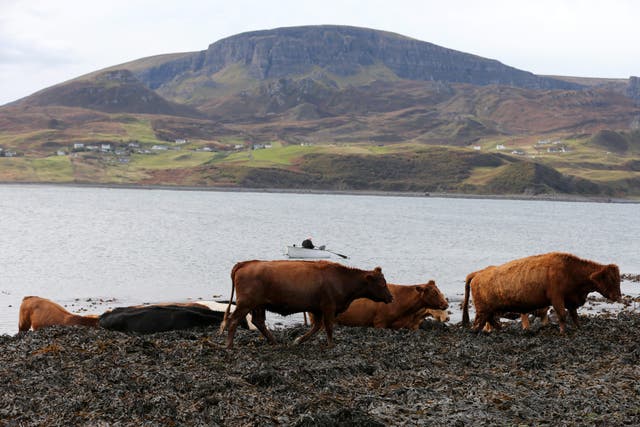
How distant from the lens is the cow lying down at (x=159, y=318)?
67.5 feet

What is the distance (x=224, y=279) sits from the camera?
49125 mm

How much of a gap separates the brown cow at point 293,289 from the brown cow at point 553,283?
419 centimetres

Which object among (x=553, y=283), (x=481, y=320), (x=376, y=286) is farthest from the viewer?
(x=481, y=320)

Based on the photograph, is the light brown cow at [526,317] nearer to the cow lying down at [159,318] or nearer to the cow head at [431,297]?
the cow head at [431,297]

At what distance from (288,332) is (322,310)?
338 cm

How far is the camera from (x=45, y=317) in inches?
821

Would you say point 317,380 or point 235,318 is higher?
point 235,318

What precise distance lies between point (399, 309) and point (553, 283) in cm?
438

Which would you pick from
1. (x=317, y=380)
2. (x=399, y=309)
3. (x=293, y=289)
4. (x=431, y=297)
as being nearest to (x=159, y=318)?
(x=293, y=289)

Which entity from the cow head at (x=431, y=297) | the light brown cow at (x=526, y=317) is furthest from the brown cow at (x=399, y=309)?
the light brown cow at (x=526, y=317)

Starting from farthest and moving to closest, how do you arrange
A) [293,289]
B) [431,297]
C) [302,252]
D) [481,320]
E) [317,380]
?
[302,252], [431,297], [481,320], [293,289], [317,380]

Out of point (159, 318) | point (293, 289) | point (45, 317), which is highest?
point (293, 289)

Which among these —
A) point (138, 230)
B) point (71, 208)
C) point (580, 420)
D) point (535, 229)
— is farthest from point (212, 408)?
point (71, 208)

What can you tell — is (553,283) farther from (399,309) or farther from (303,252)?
(303,252)
